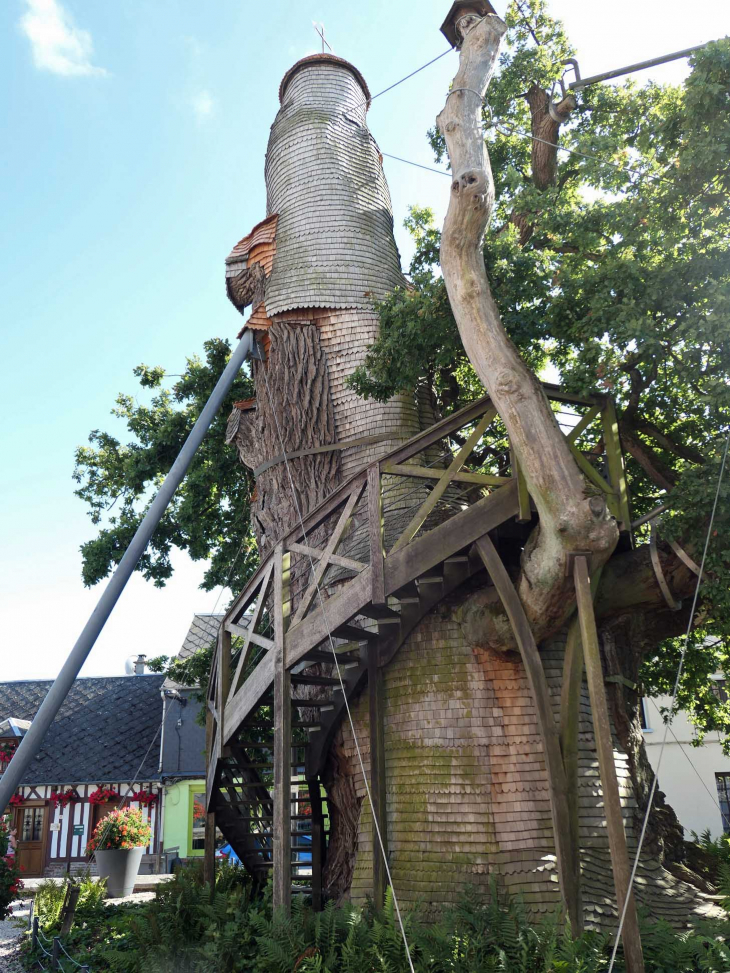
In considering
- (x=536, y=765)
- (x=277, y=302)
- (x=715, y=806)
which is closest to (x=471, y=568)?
(x=536, y=765)

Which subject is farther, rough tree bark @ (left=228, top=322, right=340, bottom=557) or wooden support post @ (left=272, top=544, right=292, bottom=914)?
rough tree bark @ (left=228, top=322, right=340, bottom=557)

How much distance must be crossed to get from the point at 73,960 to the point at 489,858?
427 centimetres

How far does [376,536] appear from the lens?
267 inches

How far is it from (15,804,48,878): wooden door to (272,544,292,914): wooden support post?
617 inches

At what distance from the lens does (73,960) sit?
8094 mm

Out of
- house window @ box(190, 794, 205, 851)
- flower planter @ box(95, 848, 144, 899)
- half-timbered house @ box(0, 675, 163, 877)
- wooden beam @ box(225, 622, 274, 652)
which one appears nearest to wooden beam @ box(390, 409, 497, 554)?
wooden beam @ box(225, 622, 274, 652)

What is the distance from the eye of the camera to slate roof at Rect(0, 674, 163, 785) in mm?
20422

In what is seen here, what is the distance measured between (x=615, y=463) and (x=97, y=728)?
733 inches

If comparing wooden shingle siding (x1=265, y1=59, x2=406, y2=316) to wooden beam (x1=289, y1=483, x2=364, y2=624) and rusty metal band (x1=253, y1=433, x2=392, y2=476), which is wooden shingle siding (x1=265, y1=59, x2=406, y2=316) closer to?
rusty metal band (x1=253, y1=433, x2=392, y2=476)

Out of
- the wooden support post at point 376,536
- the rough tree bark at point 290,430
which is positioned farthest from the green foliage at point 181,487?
the wooden support post at point 376,536

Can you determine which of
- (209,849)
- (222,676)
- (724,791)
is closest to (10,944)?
(209,849)

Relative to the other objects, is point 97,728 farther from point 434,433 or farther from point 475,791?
point 434,433

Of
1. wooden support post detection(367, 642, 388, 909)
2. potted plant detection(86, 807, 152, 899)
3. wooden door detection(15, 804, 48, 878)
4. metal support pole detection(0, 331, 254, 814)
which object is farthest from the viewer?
wooden door detection(15, 804, 48, 878)

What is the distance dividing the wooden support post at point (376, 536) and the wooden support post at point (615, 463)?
6.42 feet
